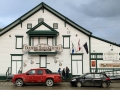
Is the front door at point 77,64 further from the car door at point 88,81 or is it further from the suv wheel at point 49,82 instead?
the suv wheel at point 49,82

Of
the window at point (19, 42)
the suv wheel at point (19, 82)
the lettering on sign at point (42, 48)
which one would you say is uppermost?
the window at point (19, 42)

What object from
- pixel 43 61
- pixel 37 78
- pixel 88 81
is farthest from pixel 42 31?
pixel 88 81

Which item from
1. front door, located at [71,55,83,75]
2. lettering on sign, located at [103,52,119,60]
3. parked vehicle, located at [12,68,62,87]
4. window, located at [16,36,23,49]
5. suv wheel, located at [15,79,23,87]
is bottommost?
suv wheel, located at [15,79,23,87]

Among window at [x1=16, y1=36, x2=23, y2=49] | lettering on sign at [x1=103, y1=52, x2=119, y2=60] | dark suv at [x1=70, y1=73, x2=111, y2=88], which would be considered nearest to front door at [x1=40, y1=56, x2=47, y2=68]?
window at [x1=16, y1=36, x2=23, y2=49]

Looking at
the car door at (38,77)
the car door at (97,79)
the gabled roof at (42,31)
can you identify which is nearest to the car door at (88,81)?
the car door at (97,79)

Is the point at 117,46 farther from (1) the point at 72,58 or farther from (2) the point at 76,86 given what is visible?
(2) the point at 76,86

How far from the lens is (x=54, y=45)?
3183 cm

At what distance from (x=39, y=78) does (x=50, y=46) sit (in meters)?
8.66

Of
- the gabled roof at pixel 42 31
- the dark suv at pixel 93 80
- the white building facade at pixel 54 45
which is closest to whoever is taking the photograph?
the dark suv at pixel 93 80

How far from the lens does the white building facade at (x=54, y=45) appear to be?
104 feet

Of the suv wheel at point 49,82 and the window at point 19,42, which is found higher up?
the window at point 19,42

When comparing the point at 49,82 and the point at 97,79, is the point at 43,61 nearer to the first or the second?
the point at 49,82

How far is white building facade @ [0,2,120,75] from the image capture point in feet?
104

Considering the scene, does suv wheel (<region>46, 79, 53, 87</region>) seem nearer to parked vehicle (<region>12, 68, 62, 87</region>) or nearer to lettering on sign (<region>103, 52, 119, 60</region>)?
parked vehicle (<region>12, 68, 62, 87</region>)
